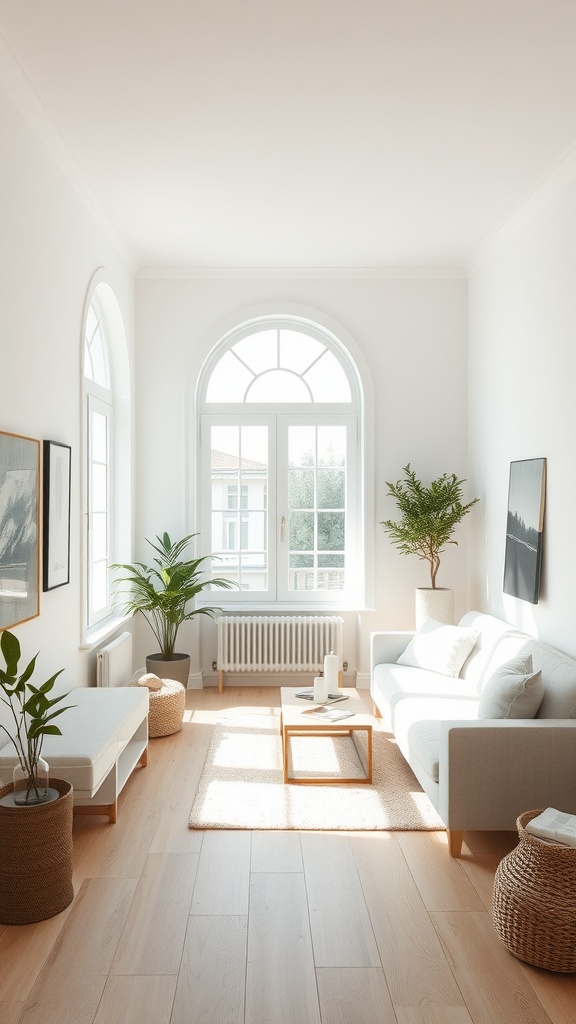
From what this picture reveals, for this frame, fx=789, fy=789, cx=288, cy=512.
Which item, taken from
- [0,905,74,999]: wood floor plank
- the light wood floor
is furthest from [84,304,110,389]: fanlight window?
[0,905,74,999]: wood floor plank

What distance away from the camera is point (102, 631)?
5.10 m

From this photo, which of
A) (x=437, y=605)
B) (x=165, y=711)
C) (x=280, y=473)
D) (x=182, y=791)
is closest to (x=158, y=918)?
(x=182, y=791)

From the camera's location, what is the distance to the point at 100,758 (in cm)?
333

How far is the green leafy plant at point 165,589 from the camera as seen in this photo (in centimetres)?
559

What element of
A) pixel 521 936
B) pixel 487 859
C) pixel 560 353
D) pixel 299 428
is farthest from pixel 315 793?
pixel 299 428

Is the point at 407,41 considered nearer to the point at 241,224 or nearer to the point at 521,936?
the point at 241,224

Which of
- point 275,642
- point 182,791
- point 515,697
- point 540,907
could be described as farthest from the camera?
point 275,642

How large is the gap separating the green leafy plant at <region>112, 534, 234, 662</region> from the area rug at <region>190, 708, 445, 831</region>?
0.95 metres

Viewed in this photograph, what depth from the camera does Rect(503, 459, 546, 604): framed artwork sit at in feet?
14.8

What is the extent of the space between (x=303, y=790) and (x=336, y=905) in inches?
46.2

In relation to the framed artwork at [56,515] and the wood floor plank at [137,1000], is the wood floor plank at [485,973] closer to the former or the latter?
the wood floor plank at [137,1000]

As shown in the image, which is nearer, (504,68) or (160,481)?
(504,68)

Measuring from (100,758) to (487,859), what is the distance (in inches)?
65.8

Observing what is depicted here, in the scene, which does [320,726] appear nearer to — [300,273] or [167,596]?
[167,596]
